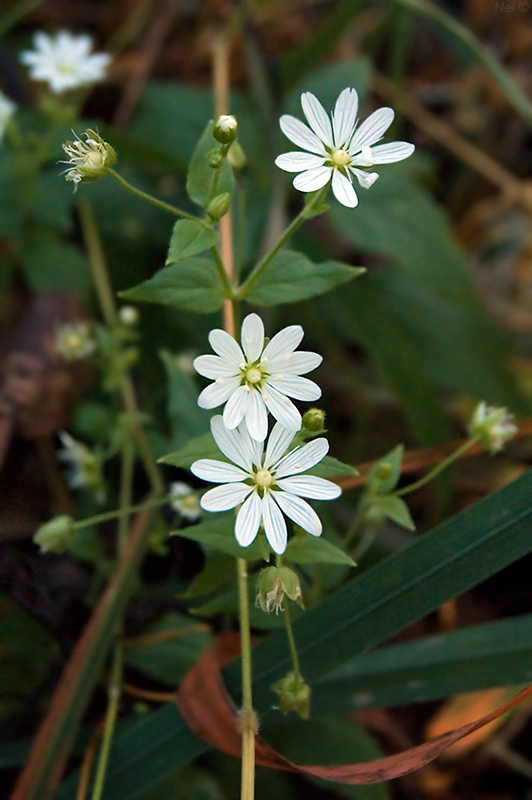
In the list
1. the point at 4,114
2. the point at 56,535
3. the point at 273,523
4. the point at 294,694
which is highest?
the point at 4,114

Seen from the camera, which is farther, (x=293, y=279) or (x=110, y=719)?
(x=110, y=719)

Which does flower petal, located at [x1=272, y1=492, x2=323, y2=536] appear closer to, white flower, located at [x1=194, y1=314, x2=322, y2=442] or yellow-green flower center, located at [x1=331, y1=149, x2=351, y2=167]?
white flower, located at [x1=194, y1=314, x2=322, y2=442]

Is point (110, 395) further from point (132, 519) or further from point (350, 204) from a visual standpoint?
point (350, 204)

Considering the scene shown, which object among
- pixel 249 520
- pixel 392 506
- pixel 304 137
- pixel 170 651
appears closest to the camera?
pixel 249 520

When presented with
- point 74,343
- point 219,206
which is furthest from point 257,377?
point 74,343

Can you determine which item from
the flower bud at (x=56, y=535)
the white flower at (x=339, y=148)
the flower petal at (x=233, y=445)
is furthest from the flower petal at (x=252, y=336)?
the flower bud at (x=56, y=535)

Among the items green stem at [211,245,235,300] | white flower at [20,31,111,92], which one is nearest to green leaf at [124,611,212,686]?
green stem at [211,245,235,300]

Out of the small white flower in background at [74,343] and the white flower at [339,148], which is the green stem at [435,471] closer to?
the white flower at [339,148]

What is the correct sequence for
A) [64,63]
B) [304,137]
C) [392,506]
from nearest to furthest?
[304,137], [392,506], [64,63]

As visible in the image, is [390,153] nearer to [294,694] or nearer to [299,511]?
[299,511]
